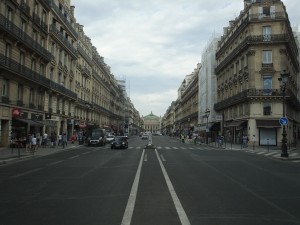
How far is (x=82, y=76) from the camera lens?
66.4 metres

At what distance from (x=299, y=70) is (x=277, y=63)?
84.4 feet

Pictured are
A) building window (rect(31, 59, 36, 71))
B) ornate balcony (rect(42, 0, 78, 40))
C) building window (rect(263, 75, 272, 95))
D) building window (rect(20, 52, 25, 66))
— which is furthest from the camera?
building window (rect(263, 75, 272, 95))

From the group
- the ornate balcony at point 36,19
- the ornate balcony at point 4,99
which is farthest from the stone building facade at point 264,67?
the ornate balcony at point 4,99

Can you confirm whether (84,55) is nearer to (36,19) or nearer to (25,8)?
(36,19)

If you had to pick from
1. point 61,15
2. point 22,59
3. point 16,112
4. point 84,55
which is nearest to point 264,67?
point 61,15

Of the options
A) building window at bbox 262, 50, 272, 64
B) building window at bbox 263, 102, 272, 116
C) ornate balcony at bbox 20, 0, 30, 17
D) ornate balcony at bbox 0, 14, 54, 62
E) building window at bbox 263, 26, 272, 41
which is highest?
building window at bbox 263, 26, 272, 41

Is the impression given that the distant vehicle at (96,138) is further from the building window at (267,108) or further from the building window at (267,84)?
the building window at (267,84)

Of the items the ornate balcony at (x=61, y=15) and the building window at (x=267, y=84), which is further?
the building window at (x=267, y=84)

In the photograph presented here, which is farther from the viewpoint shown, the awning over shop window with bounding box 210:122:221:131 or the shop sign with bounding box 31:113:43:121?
the awning over shop window with bounding box 210:122:221:131

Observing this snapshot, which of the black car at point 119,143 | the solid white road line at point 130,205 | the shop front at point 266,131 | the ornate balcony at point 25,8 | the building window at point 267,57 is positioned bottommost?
the solid white road line at point 130,205

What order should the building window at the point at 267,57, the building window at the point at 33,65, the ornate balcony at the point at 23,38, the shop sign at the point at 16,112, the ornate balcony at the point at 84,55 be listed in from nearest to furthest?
1. the ornate balcony at the point at 23,38
2. the shop sign at the point at 16,112
3. the building window at the point at 33,65
4. the building window at the point at 267,57
5. the ornate balcony at the point at 84,55

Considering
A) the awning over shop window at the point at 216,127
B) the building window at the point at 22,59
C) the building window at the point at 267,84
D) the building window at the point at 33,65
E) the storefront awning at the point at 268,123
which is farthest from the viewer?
the awning over shop window at the point at 216,127

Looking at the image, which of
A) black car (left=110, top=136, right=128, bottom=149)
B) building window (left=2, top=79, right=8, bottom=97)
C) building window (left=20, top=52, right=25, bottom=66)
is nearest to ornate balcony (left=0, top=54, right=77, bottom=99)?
building window (left=20, top=52, right=25, bottom=66)

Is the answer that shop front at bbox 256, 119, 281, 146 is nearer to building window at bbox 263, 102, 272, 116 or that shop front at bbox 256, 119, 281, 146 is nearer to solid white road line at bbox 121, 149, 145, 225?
building window at bbox 263, 102, 272, 116
